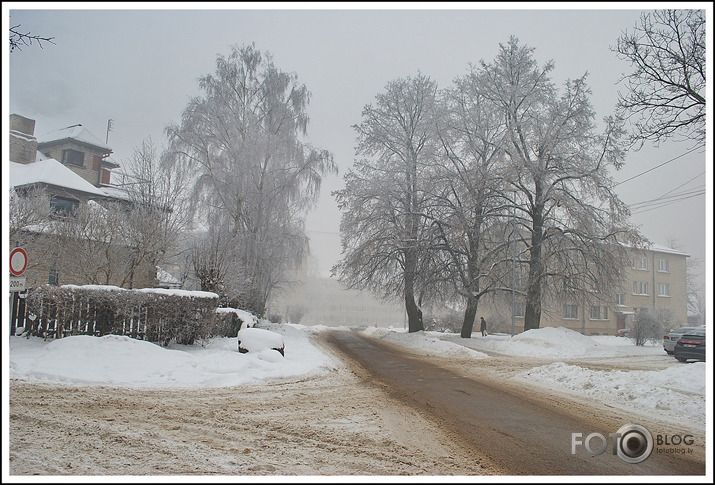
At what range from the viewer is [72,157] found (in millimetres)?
21938

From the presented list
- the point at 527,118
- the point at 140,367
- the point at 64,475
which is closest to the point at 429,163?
the point at 527,118

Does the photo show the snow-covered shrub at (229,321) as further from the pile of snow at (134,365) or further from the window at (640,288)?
the window at (640,288)

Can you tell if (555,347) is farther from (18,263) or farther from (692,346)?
(18,263)

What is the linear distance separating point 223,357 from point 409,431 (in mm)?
6206

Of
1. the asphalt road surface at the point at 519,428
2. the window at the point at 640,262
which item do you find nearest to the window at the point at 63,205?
the asphalt road surface at the point at 519,428

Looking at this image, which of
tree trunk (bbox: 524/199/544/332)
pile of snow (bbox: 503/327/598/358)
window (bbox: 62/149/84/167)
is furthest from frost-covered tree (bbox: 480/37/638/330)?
window (bbox: 62/149/84/167)

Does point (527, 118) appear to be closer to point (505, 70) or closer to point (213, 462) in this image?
point (505, 70)

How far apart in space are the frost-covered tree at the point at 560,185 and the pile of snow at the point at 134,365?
13189 millimetres

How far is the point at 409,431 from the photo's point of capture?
5.26 metres

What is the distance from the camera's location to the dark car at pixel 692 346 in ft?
31.8

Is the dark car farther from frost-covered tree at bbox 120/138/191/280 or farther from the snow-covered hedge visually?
frost-covered tree at bbox 120/138/191/280

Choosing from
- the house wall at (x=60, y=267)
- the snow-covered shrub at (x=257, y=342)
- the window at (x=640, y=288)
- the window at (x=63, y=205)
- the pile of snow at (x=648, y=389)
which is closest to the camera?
the pile of snow at (x=648, y=389)

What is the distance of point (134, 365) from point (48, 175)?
1584 cm

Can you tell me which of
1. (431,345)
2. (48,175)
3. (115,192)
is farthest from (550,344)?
(48,175)
